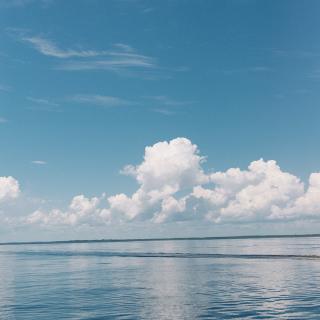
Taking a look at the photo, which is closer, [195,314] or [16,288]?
[195,314]

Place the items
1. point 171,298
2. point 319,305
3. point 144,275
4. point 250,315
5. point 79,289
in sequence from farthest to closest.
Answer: point 144,275
point 79,289
point 171,298
point 319,305
point 250,315

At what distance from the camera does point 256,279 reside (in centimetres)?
8325

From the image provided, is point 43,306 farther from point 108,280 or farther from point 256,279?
point 256,279

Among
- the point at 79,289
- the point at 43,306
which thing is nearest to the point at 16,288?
the point at 79,289

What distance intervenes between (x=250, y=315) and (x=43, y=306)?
2565cm

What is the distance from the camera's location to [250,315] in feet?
164

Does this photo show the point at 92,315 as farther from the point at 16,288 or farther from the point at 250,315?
the point at 16,288

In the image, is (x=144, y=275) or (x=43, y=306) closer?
(x=43, y=306)

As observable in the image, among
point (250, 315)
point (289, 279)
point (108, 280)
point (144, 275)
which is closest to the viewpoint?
point (250, 315)

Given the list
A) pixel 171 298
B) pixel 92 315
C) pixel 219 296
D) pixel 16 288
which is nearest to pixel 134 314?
pixel 92 315

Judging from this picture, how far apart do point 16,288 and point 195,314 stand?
3982cm

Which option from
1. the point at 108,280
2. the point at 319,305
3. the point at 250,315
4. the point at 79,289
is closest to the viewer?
the point at 250,315

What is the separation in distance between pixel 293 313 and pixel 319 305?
19.7 feet

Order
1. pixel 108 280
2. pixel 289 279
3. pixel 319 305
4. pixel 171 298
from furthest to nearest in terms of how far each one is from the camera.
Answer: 1. pixel 108 280
2. pixel 289 279
3. pixel 171 298
4. pixel 319 305
